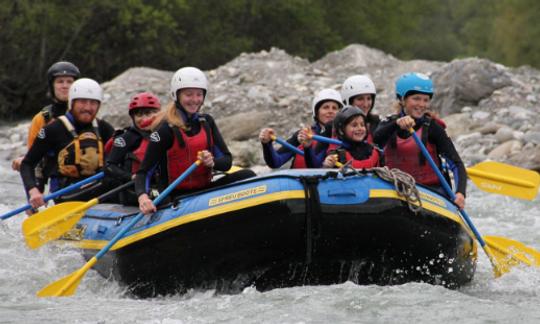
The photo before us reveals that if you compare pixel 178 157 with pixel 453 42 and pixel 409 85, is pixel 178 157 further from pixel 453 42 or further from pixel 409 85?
pixel 453 42

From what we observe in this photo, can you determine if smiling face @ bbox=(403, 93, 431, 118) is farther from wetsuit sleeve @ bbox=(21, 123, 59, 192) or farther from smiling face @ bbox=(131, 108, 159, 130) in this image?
wetsuit sleeve @ bbox=(21, 123, 59, 192)

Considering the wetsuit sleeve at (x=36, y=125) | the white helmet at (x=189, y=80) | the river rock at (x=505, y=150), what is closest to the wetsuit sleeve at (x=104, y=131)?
the wetsuit sleeve at (x=36, y=125)

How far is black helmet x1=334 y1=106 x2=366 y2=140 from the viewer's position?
23.0 feet

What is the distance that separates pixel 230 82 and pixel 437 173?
14.0 meters

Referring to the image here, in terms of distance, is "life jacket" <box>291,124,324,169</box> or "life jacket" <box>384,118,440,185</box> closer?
"life jacket" <box>384,118,440,185</box>

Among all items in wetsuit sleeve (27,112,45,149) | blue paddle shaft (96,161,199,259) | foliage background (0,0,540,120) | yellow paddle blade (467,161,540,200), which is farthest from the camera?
foliage background (0,0,540,120)

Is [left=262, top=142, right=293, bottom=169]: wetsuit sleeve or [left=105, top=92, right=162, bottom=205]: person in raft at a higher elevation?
[left=105, top=92, right=162, bottom=205]: person in raft

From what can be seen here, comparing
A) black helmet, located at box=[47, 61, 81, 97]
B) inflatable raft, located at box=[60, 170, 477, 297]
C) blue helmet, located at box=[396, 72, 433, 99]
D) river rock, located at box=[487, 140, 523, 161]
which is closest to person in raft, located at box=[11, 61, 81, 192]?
black helmet, located at box=[47, 61, 81, 97]

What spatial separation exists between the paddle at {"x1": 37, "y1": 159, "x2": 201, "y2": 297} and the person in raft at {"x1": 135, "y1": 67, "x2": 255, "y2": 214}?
0.11 metres

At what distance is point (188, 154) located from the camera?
7207mm

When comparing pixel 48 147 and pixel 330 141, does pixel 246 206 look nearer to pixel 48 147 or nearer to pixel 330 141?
pixel 330 141

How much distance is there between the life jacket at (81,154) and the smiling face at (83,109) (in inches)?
3.5

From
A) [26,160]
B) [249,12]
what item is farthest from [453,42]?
[26,160]

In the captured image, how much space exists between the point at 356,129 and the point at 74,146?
2.63 m
